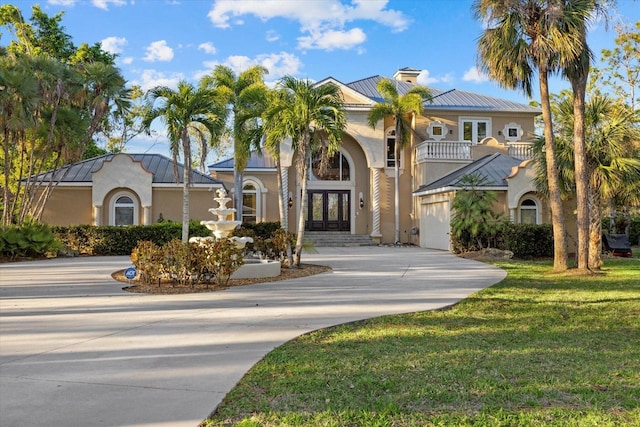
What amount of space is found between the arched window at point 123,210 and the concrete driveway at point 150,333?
36.6 ft

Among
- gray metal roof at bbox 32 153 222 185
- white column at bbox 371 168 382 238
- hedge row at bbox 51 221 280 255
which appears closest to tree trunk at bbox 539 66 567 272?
hedge row at bbox 51 221 280 255

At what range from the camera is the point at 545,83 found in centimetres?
1377

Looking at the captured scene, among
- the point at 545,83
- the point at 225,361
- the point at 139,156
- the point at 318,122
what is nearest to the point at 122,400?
the point at 225,361

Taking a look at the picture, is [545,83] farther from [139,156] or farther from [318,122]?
[139,156]

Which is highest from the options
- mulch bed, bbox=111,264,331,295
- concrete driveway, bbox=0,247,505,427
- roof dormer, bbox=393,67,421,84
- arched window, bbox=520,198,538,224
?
roof dormer, bbox=393,67,421,84

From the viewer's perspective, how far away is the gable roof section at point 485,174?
21422 mm

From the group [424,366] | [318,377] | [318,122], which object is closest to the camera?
[318,377]

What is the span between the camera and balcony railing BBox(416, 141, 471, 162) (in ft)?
86.4

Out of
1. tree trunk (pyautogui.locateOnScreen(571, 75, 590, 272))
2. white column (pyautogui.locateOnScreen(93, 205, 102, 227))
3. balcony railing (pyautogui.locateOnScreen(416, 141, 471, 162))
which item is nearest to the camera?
tree trunk (pyautogui.locateOnScreen(571, 75, 590, 272))

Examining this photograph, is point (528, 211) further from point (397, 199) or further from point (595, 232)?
point (397, 199)

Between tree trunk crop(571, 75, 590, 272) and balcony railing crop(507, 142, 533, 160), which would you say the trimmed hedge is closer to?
tree trunk crop(571, 75, 590, 272)

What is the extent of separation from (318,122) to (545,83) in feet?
20.9

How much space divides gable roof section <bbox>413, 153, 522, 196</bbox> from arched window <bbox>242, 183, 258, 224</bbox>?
863 cm

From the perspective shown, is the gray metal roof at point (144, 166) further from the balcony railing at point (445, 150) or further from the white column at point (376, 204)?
→ the balcony railing at point (445, 150)
